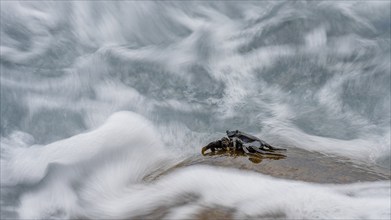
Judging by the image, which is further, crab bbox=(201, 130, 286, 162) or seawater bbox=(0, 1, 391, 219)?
crab bbox=(201, 130, 286, 162)

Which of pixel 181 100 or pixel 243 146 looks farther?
pixel 181 100

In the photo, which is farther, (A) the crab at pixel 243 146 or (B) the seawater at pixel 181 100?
(A) the crab at pixel 243 146

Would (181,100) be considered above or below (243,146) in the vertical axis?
above

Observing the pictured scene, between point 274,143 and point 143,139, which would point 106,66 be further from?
point 274,143
